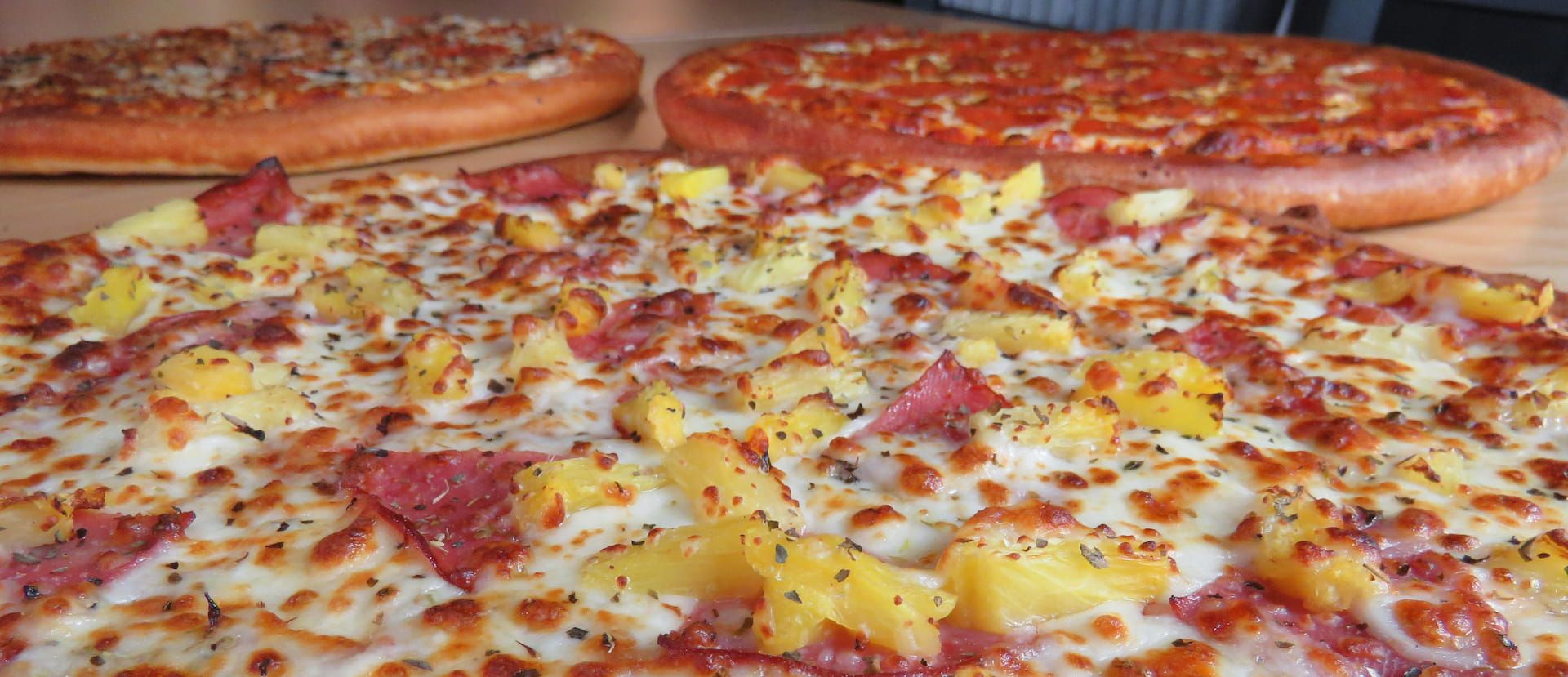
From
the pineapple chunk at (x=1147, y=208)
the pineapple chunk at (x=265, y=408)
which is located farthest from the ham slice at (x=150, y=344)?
the pineapple chunk at (x=1147, y=208)

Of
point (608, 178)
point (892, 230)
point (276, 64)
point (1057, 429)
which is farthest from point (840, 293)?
point (276, 64)

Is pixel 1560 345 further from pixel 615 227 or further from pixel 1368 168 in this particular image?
pixel 615 227

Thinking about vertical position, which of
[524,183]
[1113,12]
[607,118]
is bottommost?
[1113,12]

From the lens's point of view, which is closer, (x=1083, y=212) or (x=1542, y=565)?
(x=1542, y=565)

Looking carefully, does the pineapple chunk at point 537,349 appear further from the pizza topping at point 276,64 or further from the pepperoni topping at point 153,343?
the pizza topping at point 276,64

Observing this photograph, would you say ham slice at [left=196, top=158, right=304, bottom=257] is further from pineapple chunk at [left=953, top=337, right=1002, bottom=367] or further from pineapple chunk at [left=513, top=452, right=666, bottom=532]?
pineapple chunk at [left=953, top=337, right=1002, bottom=367]

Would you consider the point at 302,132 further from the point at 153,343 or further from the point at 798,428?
the point at 798,428

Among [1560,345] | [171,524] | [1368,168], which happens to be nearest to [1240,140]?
[1368,168]
